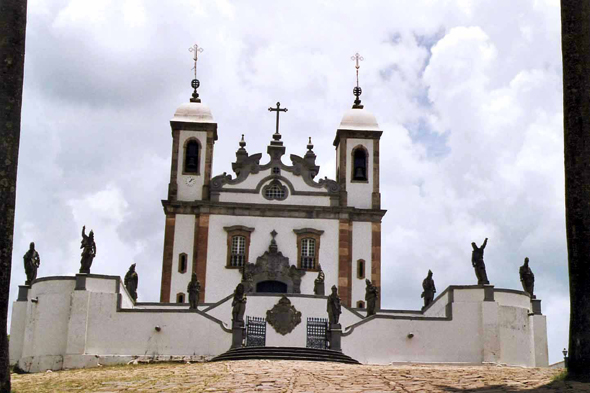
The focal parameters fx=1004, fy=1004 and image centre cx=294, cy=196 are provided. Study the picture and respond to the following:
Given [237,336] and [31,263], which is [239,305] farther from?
[31,263]

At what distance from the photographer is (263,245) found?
42812 millimetres

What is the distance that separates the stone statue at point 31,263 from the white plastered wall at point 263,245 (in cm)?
892

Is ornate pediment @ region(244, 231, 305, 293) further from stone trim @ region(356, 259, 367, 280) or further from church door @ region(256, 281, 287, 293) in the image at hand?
stone trim @ region(356, 259, 367, 280)

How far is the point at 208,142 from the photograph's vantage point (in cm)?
4559

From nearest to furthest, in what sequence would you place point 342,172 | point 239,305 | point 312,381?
point 312,381, point 239,305, point 342,172

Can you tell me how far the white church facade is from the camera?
1256 inches

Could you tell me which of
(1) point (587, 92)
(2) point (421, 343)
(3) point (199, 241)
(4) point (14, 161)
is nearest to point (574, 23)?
(1) point (587, 92)

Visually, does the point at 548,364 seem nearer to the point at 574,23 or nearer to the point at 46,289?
the point at 46,289

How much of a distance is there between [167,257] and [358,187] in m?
9.14

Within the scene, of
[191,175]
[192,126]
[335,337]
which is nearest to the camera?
[335,337]

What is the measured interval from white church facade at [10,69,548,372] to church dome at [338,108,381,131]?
58mm

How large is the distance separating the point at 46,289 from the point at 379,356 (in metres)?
11.0

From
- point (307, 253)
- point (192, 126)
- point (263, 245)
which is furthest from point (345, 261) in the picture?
point (192, 126)

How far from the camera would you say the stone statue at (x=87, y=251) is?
3222 centimetres
